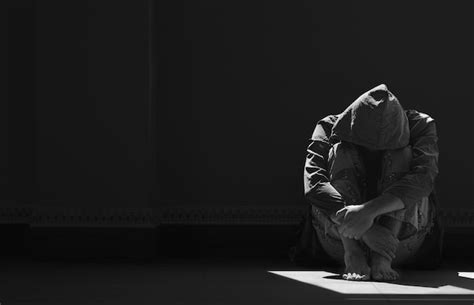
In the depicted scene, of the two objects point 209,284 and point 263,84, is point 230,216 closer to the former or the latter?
point 263,84

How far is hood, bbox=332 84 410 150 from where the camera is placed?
16.3ft

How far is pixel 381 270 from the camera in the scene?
4664 millimetres

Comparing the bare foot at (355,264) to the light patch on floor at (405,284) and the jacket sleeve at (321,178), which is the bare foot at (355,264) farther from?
the jacket sleeve at (321,178)

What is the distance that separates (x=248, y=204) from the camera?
6000mm

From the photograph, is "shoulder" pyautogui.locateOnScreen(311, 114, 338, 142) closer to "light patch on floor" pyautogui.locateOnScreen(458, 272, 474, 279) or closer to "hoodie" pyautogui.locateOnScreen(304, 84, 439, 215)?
"hoodie" pyautogui.locateOnScreen(304, 84, 439, 215)

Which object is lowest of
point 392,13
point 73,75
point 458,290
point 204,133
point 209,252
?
point 209,252

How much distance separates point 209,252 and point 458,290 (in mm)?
2132

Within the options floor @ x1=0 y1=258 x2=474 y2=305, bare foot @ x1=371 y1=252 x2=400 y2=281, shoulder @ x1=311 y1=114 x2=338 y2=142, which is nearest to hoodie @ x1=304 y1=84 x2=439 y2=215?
shoulder @ x1=311 y1=114 x2=338 y2=142

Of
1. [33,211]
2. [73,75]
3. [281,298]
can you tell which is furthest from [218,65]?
[281,298]

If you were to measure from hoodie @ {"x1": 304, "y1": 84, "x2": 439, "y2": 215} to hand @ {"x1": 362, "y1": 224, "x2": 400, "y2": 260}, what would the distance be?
0.21 meters

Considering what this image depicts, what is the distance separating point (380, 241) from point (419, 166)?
53cm

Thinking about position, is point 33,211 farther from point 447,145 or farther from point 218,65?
point 447,145

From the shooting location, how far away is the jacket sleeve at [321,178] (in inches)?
191

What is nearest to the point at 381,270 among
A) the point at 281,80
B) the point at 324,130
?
the point at 324,130
